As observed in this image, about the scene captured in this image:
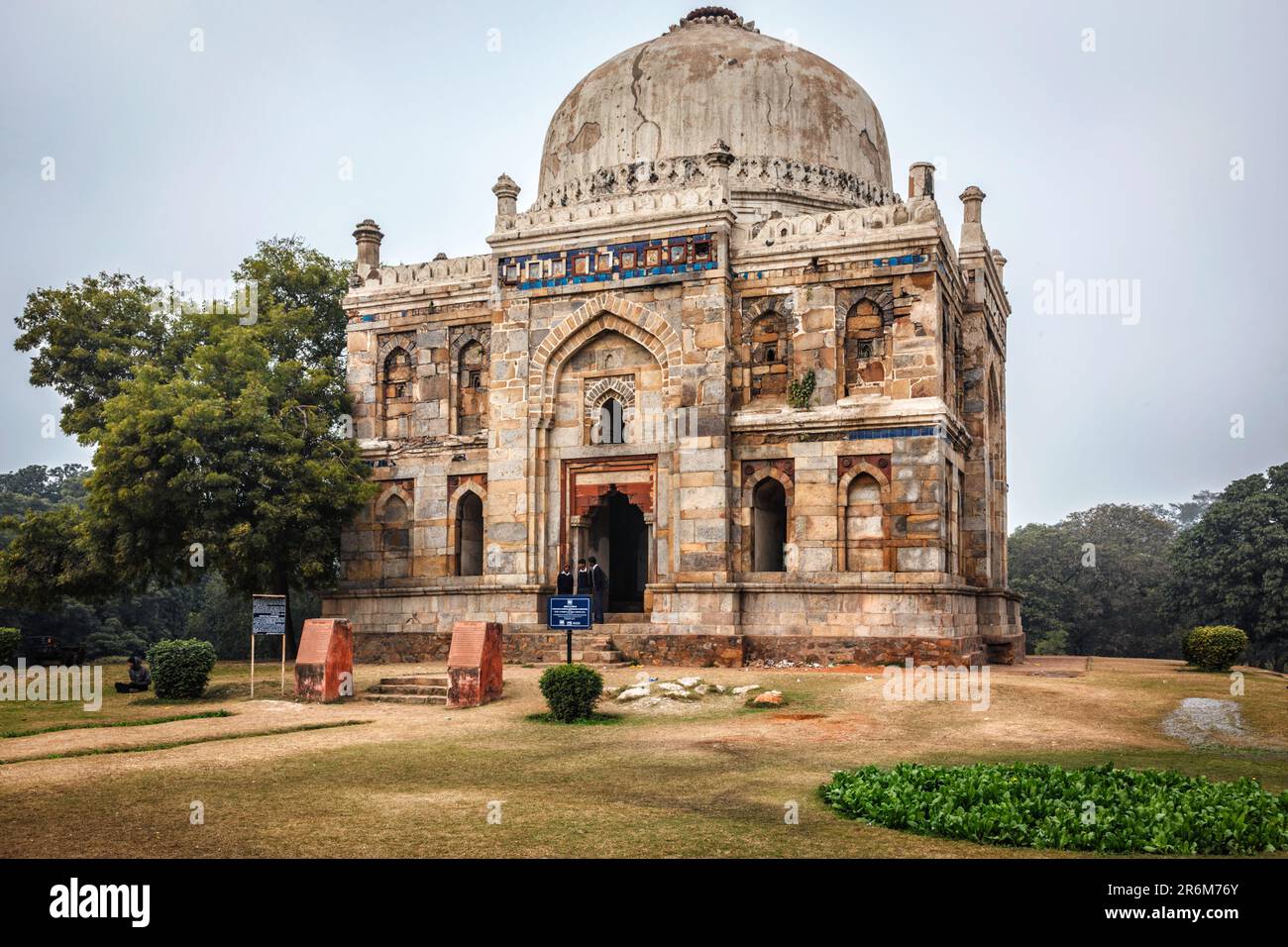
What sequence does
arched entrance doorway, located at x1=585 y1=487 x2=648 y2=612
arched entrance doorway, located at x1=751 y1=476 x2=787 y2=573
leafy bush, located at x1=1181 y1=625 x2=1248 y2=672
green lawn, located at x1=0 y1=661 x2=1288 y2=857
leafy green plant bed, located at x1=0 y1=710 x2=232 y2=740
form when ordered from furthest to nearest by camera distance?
1. arched entrance doorway, located at x1=585 y1=487 x2=648 y2=612
2. leafy bush, located at x1=1181 y1=625 x2=1248 y2=672
3. arched entrance doorway, located at x1=751 y1=476 x2=787 y2=573
4. leafy green plant bed, located at x1=0 y1=710 x2=232 y2=740
5. green lawn, located at x1=0 y1=661 x2=1288 y2=857

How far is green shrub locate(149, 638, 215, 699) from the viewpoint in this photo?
18172 millimetres

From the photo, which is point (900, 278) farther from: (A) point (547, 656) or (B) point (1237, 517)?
(B) point (1237, 517)

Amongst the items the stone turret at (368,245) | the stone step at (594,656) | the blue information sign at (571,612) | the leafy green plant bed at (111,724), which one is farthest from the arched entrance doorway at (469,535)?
the leafy green plant bed at (111,724)

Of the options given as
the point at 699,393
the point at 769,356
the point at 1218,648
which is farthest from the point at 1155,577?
the point at 699,393

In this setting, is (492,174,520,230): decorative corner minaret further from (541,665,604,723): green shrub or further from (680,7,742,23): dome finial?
(541,665,604,723): green shrub

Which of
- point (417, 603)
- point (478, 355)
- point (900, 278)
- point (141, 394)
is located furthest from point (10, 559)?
point (900, 278)

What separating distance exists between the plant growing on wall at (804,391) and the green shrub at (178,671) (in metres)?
11.8

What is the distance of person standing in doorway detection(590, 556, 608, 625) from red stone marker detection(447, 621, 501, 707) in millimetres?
6046

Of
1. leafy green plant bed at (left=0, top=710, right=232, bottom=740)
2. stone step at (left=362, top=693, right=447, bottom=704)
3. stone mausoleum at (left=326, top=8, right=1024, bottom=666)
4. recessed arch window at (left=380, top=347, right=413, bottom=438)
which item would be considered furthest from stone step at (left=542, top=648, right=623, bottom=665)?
recessed arch window at (left=380, top=347, right=413, bottom=438)

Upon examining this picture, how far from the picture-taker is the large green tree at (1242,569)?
34.9 m

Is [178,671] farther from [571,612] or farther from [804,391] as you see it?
[804,391]

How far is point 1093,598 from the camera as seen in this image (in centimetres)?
4534

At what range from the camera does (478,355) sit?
26.7m

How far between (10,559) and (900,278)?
1935 centimetres
